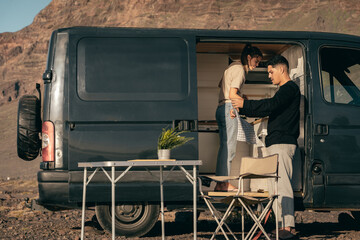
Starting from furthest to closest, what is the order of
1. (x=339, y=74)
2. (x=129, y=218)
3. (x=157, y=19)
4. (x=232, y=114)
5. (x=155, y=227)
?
(x=157, y=19) < (x=155, y=227) < (x=339, y=74) < (x=232, y=114) < (x=129, y=218)

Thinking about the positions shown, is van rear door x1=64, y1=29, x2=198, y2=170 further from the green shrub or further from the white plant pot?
the white plant pot

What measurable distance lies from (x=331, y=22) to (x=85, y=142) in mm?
61747

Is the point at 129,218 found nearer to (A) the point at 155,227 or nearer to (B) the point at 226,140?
(A) the point at 155,227

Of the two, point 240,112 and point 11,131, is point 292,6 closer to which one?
point 11,131

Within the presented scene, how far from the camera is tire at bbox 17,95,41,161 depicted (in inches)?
230

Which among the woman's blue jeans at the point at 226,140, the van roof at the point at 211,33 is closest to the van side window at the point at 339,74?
the van roof at the point at 211,33

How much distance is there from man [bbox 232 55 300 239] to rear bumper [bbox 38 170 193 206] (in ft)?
3.17

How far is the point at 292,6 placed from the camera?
2697 inches

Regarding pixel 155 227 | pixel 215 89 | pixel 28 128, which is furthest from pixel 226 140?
pixel 215 89

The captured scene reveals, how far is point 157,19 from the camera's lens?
70812 millimetres

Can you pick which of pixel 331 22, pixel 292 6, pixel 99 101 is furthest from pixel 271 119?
pixel 292 6

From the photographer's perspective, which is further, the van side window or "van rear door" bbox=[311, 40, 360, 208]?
the van side window

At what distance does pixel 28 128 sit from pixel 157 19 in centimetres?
6628

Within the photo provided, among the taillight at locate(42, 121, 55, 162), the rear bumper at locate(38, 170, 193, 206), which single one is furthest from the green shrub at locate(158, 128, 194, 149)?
the taillight at locate(42, 121, 55, 162)
